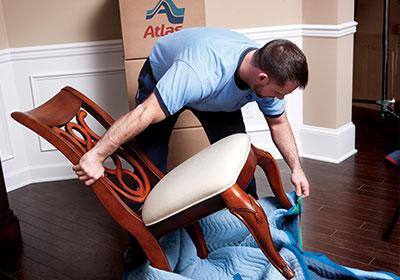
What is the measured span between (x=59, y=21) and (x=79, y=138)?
1.68m

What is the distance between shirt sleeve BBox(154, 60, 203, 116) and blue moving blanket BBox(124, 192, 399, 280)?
448 mm

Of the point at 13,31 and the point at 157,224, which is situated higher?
the point at 13,31

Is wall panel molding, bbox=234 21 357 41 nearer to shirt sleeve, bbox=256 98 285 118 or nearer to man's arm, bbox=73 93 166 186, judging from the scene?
shirt sleeve, bbox=256 98 285 118

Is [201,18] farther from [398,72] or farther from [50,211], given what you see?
[398,72]

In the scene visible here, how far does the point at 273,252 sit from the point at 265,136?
6.62 feet

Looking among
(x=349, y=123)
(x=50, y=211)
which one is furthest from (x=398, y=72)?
(x=50, y=211)

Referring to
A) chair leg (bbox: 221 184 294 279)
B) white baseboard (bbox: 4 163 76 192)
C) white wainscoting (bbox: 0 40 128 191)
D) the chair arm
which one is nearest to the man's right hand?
chair leg (bbox: 221 184 294 279)

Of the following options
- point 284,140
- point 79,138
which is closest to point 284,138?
point 284,140

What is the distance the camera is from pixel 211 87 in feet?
5.92

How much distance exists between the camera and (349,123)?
3.50 meters

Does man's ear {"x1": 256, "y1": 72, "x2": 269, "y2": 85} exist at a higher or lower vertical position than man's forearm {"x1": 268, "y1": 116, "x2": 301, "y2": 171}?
higher

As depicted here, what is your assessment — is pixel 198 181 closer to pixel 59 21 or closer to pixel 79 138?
pixel 79 138

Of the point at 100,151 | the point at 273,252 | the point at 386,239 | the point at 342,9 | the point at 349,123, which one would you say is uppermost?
the point at 342,9

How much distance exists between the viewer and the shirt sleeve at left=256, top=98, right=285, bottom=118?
79.7 inches
